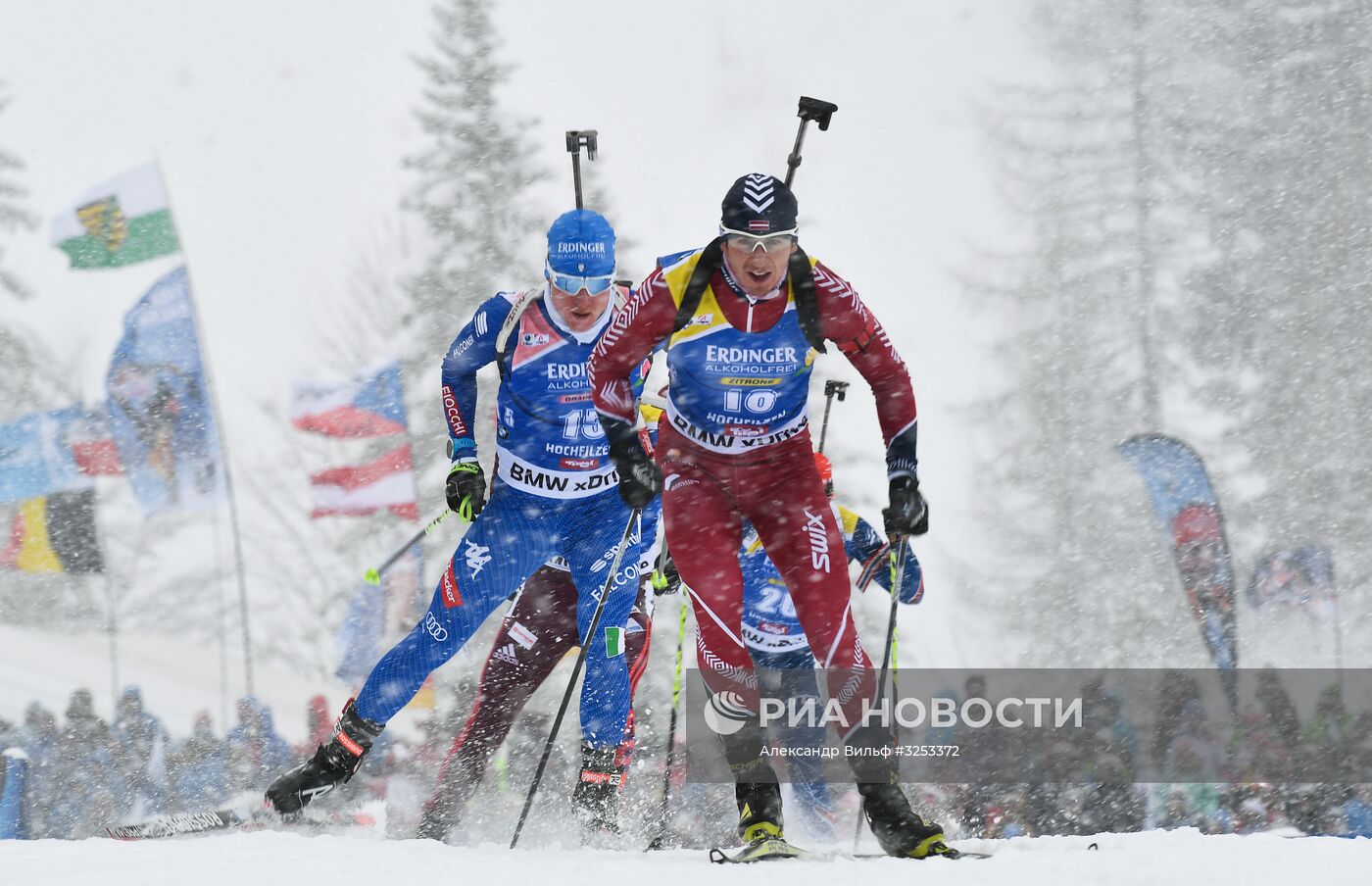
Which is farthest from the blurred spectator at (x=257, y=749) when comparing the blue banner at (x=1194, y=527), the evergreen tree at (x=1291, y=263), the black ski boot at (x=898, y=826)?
the evergreen tree at (x=1291, y=263)

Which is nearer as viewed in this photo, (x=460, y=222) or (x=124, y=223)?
(x=124, y=223)

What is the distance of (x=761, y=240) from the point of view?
154 inches

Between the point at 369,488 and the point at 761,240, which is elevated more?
the point at 761,240

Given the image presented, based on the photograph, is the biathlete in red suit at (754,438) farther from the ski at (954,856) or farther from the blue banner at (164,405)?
the blue banner at (164,405)

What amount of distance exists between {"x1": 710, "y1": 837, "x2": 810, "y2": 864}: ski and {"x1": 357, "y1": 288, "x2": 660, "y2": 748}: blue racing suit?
61.9 inches

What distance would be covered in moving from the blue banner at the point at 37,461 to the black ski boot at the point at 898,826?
12910mm

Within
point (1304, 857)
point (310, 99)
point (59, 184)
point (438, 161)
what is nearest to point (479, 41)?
point (438, 161)

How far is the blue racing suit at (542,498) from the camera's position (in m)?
4.98

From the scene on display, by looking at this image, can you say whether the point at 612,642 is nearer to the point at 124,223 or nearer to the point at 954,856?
the point at 954,856

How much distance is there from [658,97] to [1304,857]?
38505mm

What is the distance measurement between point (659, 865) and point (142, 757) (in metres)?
8.38

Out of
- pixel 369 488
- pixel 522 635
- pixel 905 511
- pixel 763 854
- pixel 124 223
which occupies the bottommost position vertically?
pixel 763 854

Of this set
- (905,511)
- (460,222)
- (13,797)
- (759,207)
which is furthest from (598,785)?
(460,222)

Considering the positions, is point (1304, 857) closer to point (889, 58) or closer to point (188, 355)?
point (188, 355)
